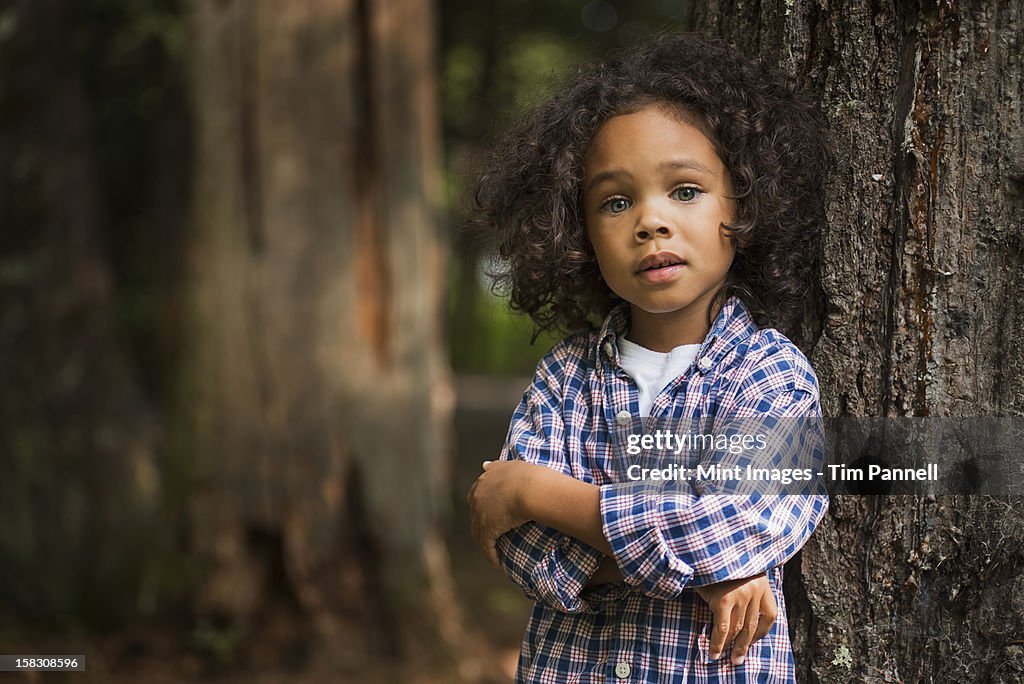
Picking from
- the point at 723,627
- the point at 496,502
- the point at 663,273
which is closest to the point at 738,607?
the point at 723,627

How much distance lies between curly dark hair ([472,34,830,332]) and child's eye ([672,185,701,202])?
3.4 inches

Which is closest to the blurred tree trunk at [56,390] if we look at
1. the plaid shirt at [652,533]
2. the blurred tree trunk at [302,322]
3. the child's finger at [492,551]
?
the blurred tree trunk at [302,322]

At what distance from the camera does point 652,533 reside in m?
1.65

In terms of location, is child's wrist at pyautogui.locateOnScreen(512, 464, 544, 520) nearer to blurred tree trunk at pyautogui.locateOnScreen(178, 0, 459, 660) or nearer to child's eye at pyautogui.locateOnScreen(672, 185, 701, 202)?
child's eye at pyautogui.locateOnScreen(672, 185, 701, 202)

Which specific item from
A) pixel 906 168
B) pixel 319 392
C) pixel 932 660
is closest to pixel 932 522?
pixel 932 660

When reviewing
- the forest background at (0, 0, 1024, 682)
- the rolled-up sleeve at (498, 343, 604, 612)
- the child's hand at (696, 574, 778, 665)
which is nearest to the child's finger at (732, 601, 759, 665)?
the child's hand at (696, 574, 778, 665)

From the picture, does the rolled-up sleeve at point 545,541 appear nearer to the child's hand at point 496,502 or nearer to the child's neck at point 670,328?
the child's hand at point 496,502

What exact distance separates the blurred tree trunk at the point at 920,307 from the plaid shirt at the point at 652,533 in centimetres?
21

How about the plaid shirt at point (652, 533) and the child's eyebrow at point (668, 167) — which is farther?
the child's eyebrow at point (668, 167)

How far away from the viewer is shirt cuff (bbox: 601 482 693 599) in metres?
1.64

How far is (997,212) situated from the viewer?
6.28 ft

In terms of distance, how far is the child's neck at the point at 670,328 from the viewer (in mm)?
1943

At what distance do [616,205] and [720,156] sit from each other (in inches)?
8.1

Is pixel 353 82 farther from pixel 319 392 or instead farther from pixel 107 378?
pixel 107 378
